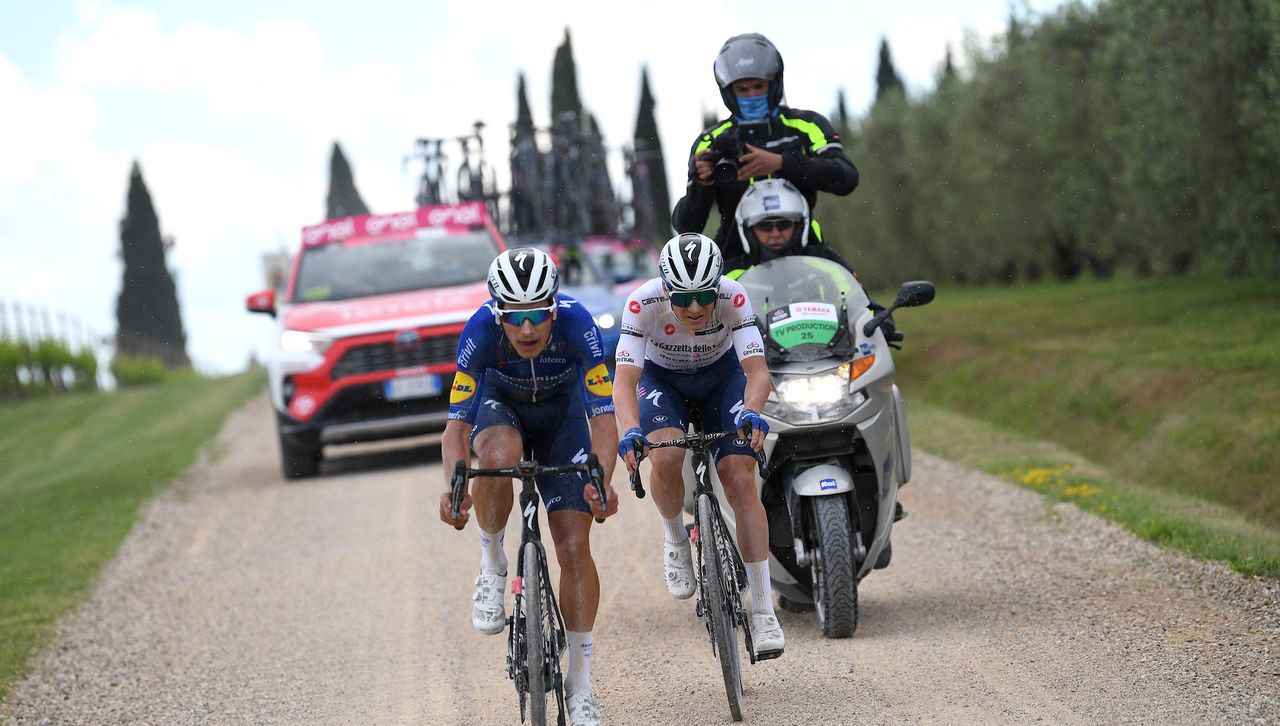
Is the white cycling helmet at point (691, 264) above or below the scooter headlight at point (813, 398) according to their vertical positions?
above

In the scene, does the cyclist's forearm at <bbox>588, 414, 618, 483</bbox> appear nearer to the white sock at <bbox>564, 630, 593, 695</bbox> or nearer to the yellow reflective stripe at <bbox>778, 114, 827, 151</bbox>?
the white sock at <bbox>564, 630, 593, 695</bbox>

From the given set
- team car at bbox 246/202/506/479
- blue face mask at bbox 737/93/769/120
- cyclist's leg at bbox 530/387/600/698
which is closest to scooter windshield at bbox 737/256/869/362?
blue face mask at bbox 737/93/769/120

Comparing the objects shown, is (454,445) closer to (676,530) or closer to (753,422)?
(753,422)

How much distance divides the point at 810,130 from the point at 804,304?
1.18 m

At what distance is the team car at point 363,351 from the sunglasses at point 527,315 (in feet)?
28.8

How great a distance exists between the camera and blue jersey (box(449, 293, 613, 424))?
6.36 metres

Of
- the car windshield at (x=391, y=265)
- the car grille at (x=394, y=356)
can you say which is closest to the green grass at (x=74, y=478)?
the car grille at (x=394, y=356)

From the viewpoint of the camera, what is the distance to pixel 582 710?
6156mm

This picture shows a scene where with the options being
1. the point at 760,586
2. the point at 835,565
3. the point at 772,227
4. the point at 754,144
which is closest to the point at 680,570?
the point at 760,586

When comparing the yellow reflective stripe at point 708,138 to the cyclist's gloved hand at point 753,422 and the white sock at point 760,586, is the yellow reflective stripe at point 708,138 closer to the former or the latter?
the cyclist's gloved hand at point 753,422

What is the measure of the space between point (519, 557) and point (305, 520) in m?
7.75

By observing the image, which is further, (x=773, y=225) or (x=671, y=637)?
(x=773, y=225)

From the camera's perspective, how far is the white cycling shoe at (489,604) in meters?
6.44

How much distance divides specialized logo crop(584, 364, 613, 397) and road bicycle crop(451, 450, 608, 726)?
1.02 ft
